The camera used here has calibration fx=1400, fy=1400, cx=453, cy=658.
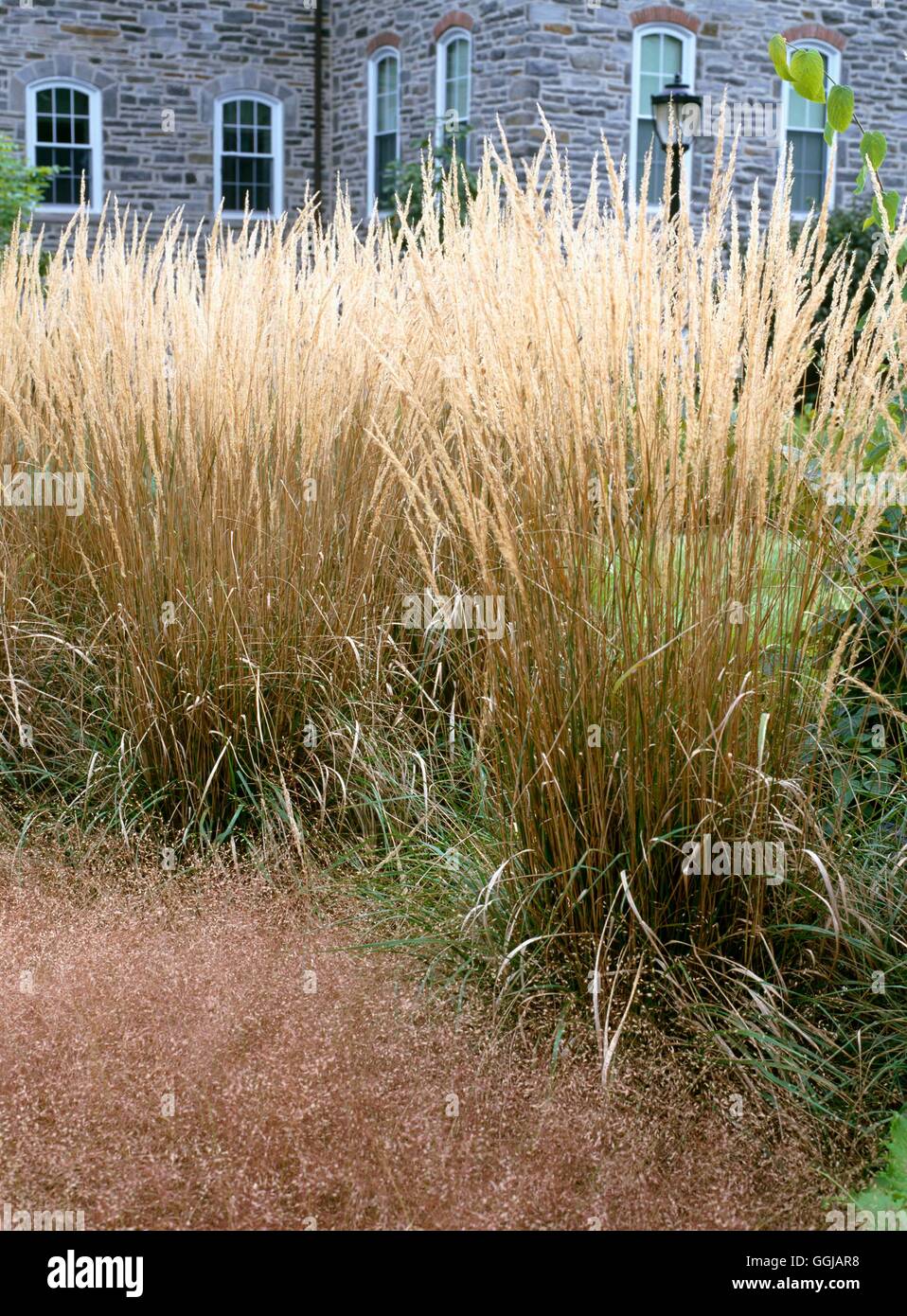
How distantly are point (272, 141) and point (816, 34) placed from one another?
599 centimetres

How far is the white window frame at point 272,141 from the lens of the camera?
15.5 metres

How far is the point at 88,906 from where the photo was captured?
2814 mm

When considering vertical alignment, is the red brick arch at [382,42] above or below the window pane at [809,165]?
above

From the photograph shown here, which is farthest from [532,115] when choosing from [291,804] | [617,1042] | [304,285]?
[617,1042]

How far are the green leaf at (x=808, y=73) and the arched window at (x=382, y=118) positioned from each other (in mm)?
13084

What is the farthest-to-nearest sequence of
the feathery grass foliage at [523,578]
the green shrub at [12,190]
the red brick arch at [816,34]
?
the red brick arch at [816,34]
the green shrub at [12,190]
the feathery grass foliage at [523,578]

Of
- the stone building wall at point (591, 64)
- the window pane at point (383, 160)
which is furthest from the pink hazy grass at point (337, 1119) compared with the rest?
the window pane at point (383, 160)

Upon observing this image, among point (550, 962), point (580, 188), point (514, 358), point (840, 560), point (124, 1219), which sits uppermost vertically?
point (580, 188)

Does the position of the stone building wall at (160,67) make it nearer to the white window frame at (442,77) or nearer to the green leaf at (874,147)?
the white window frame at (442,77)

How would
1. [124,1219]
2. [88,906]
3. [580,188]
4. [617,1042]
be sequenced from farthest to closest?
[580,188], [88,906], [617,1042], [124,1219]

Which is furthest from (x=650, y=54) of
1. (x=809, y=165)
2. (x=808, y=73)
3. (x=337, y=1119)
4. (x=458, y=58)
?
(x=337, y=1119)

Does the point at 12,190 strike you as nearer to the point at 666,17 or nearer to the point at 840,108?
the point at 666,17

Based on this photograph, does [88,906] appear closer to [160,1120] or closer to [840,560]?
[160,1120]

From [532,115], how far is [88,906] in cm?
1166
